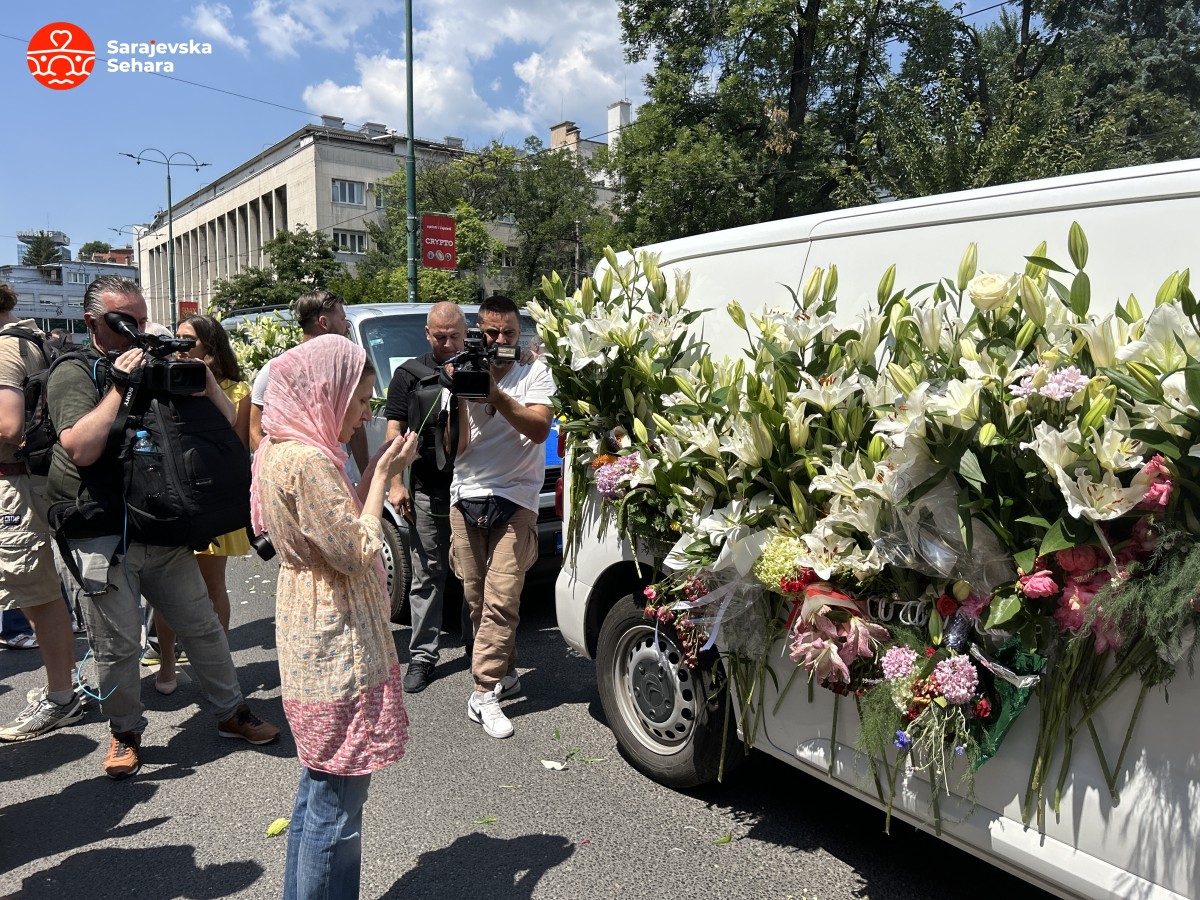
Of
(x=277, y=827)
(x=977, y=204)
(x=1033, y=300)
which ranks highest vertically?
(x=977, y=204)

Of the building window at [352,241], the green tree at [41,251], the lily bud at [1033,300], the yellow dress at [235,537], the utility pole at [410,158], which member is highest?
the green tree at [41,251]

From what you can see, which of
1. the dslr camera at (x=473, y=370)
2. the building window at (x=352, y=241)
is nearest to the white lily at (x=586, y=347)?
the dslr camera at (x=473, y=370)

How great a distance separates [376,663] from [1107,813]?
192cm

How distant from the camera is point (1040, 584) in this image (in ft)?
6.38

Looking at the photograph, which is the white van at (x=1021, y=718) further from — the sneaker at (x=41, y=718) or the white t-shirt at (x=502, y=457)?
the sneaker at (x=41, y=718)

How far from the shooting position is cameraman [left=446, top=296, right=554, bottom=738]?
420cm

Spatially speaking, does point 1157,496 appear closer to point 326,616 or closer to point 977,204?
point 977,204

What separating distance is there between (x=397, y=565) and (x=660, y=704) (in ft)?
8.42

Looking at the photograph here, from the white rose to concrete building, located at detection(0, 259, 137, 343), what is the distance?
7843 cm

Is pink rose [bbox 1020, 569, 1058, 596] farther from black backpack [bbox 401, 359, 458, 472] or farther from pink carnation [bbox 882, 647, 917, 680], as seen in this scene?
black backpack [bbox 401, 359, 458, 472]

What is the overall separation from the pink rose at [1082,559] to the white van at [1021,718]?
27cm

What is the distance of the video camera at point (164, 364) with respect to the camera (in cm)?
349

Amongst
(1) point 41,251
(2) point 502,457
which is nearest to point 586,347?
(2) point 502,457

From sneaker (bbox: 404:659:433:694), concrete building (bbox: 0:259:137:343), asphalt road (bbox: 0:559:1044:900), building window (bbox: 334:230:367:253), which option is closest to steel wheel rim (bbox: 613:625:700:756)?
asphalt road (bbox: 0:559:1044:900)
